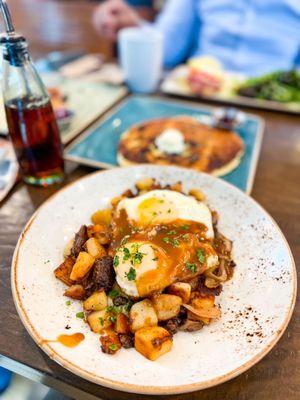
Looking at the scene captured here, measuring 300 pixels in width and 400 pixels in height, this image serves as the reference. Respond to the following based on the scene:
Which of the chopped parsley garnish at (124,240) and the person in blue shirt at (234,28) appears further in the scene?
the person in blue shirt at (234,28)

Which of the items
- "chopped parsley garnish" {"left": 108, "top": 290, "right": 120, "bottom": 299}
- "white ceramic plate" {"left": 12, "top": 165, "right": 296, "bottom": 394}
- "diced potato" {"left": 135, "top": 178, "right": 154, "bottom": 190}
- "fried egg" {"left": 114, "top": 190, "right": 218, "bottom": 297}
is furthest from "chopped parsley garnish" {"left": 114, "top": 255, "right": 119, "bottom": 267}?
"diced potato" {"left": 135, "top": 178, "right": 154, "bottom": 190}

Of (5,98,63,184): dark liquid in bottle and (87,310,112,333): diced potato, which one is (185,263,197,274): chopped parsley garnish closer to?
(87,310,112,333): diced potato

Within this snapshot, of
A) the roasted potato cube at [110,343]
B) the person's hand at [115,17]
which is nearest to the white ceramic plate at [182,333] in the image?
the roasted potato cube at [110,343]

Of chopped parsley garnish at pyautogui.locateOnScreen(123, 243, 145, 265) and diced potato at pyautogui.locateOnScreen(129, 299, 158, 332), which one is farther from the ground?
chopped parsley garnish at pyautogui.locateOnScreen(123, 243, 145, 265)

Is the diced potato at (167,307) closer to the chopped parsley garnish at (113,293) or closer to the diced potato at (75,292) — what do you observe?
the chopped parsley garnish at (113,293)

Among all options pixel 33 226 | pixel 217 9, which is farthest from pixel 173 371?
pixel 217 9

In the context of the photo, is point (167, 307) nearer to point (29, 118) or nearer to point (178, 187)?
point (178, 187)
